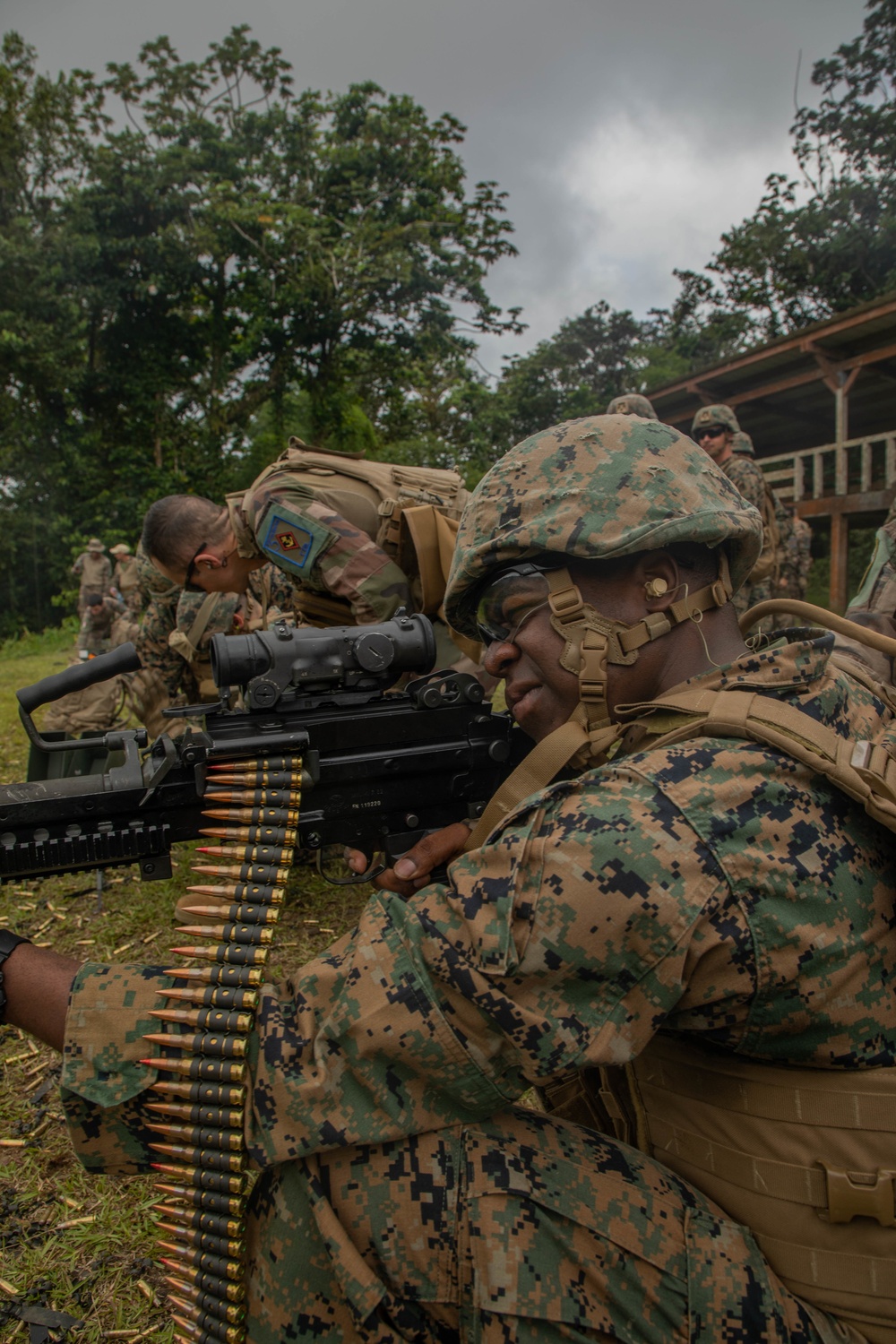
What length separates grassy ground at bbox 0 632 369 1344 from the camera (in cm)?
Answer: 260

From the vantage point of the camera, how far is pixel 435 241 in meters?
25.2

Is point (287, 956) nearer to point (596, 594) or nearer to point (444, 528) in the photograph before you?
point (444, 528)

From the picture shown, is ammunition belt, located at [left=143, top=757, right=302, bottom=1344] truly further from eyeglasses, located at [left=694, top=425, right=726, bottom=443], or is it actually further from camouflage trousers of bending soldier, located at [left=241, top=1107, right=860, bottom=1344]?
eyeglasses, located at [left=694, top=425, right=726, bottom=443]

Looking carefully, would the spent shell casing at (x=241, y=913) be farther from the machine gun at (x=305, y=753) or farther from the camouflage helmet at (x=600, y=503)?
the camouflage helmet at (x=600, y=503)

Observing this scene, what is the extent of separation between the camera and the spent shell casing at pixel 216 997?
196 cm

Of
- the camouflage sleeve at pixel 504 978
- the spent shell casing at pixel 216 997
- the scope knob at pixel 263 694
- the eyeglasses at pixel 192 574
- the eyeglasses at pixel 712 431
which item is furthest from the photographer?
the eyeglasses at pixel 712 431

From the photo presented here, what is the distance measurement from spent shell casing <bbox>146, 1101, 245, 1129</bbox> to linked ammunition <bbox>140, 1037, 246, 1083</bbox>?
0.07 m

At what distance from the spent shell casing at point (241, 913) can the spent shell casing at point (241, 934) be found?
1.4 inches

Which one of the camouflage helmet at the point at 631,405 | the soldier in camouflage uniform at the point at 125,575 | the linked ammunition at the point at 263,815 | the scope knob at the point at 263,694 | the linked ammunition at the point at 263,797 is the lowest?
the linked ammunition at the point at 263,815

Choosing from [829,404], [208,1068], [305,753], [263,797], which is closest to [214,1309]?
[208,1068]

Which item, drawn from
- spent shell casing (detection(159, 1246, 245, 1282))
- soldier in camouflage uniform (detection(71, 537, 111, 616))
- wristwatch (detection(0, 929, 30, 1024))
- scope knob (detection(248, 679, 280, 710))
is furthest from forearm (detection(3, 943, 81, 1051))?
soldier in camouflage uniform (detection(71, 537, 111, 616))

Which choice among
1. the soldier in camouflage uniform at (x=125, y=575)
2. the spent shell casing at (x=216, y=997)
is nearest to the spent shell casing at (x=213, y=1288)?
the spent shell casing at (x=216, y=997)

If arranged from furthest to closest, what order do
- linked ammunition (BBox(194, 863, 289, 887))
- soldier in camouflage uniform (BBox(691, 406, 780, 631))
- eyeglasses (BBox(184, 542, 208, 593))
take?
soldier in camouflage uniform (BBox(691, 406, 780, 631)), eyeglasses (BBox(184, 542, 208, 593)), linked ammunition (BBox(194, 863, 289, 887))

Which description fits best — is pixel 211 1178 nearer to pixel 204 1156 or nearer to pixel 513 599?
pixel 204 1156
